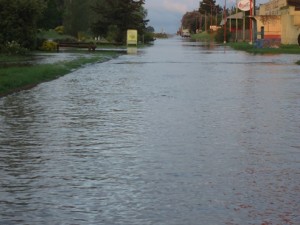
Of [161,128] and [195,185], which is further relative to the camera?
[161,128]

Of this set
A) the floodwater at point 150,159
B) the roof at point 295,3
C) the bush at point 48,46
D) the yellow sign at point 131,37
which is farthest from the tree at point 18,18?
the roof at point 295,3

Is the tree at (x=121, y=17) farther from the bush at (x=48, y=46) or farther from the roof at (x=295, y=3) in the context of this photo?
the bush at (x=48, y=46)

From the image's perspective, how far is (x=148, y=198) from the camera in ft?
24.5

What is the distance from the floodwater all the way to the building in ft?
199

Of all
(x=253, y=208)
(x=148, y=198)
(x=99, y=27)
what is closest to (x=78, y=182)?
(x=148, y=198)

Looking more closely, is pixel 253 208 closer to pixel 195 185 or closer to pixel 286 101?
pixel 195 185

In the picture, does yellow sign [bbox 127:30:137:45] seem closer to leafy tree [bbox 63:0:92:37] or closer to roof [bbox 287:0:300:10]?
leafy tree [bbox 63:0:92:37]

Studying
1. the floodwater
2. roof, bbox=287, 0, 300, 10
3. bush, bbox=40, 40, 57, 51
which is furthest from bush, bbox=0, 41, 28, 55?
roof, bbox=287, 0, 300, 10

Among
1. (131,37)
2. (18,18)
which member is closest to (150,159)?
(18,18)

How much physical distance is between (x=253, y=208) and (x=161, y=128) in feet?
19.0

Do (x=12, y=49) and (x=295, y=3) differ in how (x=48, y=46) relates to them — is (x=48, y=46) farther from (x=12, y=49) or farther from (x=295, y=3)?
(x=295, y=3)

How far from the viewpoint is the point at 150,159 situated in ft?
31.8

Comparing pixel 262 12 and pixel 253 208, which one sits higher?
pixel 262 12

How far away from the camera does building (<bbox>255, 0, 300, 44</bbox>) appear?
254 feet
